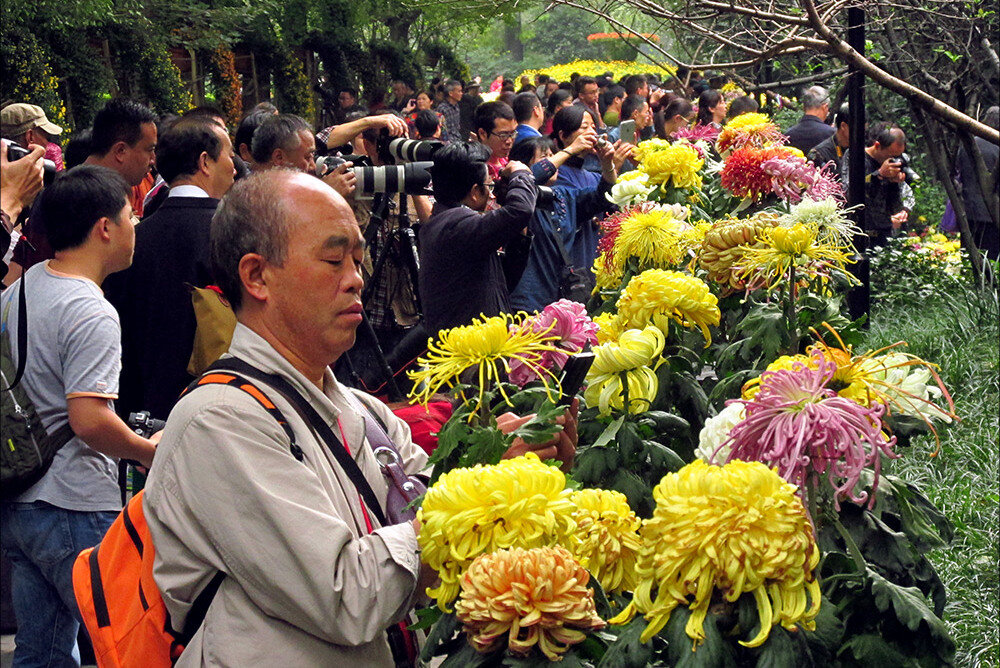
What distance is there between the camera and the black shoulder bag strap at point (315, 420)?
219 cm

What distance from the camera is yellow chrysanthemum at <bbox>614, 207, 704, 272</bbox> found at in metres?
4.64

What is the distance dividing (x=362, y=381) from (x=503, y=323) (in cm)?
433

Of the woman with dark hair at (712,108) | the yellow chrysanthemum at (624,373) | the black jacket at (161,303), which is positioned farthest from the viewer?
the woman with dark hair at (712,108)

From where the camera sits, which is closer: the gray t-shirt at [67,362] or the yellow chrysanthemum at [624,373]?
the yellow chrysanthemum at [624,373]

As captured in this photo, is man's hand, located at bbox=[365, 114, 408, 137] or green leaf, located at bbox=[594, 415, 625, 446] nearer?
green leaf, located at bbox=[594, 415, 625, 446]

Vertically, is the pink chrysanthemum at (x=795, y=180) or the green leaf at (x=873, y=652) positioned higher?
the green leaf at (x=873, y=652)

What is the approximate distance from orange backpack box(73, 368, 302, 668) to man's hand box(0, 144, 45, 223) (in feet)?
4.74

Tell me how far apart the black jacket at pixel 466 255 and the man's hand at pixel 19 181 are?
2159 mm

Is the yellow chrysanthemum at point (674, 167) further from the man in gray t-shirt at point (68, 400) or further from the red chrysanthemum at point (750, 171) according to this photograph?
the man in gray t-shirt at point (68, 400)

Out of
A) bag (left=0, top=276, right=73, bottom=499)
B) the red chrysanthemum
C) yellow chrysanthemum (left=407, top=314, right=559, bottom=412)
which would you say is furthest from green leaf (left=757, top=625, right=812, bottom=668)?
the red chrysanthemum

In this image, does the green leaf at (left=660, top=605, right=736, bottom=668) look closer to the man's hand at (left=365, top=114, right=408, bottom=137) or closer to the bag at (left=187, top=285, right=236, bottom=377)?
the bag at (left=187, top=285, right=236, bottom=377)

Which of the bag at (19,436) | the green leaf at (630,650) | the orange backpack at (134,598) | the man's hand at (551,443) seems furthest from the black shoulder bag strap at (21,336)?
the green leaf at (630,650)

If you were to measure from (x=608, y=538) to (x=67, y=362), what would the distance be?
2.12 metres

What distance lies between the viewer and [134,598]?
2.16 metres
